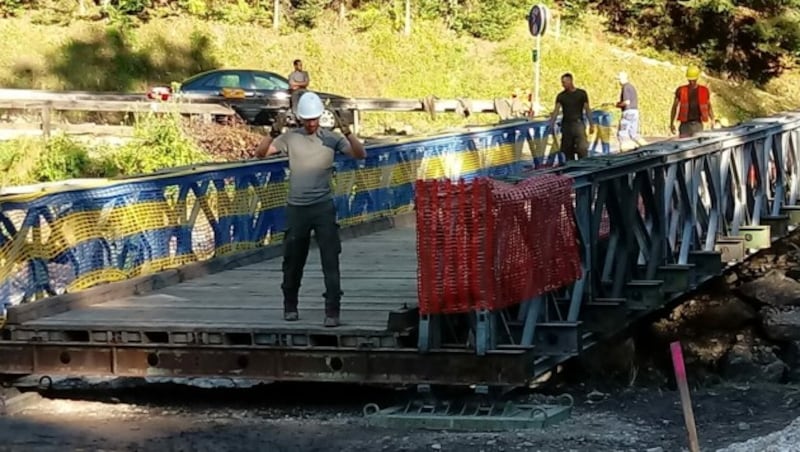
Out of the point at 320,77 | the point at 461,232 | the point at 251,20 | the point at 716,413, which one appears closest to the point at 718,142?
the point at 716,413

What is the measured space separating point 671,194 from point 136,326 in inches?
230

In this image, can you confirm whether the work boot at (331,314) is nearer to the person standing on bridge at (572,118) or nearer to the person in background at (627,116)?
the person standing on bridge at (572,118)

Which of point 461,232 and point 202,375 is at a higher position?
point 461,232

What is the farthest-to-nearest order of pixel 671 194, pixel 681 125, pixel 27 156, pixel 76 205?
pixel 27 156, pixel 681 125, pixel 671 194, pixel 76 205

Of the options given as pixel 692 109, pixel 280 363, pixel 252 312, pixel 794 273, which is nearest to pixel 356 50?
pixel 692 109

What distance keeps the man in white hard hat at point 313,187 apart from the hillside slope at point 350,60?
31365 mm

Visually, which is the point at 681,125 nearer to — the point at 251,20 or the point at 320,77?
the point at 320,77

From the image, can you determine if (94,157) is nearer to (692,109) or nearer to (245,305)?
(692,109)

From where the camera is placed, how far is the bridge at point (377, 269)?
10.7 meters

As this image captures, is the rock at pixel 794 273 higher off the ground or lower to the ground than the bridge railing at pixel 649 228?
lower

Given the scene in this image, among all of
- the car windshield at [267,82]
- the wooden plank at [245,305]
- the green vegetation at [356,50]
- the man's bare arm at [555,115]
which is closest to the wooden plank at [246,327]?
the wooden plank at [245,305]

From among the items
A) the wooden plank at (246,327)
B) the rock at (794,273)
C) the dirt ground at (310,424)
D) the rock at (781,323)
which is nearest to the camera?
the dirt ground at (310,424)

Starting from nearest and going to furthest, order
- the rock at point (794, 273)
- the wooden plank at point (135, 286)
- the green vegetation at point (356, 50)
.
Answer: the wooden plank at point (135, 286), the rock at point (794, 273), the green vegetation at point (356, 50)

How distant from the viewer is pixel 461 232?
34.7ft
